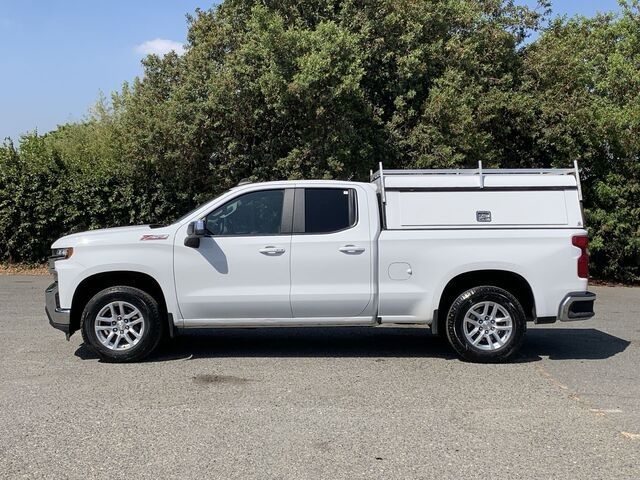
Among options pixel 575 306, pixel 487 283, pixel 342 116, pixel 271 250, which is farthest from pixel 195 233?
pixel 342 116

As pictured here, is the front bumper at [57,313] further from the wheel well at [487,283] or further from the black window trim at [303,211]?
the wheel well at [487,283]

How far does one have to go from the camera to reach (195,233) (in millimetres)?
6797

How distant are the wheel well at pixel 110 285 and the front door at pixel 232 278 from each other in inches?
14.7

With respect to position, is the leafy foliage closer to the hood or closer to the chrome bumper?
the hood

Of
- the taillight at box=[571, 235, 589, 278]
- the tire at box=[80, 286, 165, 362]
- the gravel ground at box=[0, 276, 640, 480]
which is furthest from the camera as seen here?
the taillight at box=[571, 235, 589, 278]

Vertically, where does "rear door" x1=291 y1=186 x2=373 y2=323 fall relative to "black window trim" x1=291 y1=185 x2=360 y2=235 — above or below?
below

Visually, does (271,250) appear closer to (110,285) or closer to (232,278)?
(232,278)

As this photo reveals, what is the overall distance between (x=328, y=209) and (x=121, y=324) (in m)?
2.57

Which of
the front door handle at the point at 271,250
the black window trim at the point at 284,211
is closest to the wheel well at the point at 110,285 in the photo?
the black window trim at the point at 284,211

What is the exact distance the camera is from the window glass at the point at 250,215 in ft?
23.1

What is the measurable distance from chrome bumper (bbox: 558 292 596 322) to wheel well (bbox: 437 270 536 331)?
31cm

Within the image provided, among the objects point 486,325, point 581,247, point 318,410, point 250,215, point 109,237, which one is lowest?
point 318,410

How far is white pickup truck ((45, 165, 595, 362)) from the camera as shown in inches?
272

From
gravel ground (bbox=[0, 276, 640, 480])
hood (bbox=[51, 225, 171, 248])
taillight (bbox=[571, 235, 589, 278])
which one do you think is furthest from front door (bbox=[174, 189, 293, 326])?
taillight (bbox=[571, 235, 589, 278])
